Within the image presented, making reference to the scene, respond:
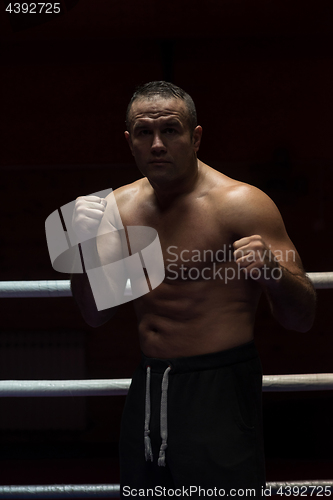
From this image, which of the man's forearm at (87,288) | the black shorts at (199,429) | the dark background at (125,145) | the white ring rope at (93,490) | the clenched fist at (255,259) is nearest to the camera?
the clenched fist at (255,259)

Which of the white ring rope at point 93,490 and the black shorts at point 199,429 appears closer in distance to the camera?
the black shorts at point 199,429

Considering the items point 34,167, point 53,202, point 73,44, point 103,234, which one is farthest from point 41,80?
point 103,234

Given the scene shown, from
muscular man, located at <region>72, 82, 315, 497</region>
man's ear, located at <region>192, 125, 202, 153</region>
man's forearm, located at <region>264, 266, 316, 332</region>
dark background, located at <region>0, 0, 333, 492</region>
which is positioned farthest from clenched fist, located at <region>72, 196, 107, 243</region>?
dark background, located at <region>0, 0, 333, 492</region>

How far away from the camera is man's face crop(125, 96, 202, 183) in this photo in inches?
39.8

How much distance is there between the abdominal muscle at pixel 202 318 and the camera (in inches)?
40.8

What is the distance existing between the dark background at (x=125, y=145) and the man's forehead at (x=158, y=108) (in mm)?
1389

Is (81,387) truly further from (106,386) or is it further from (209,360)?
(209,360)

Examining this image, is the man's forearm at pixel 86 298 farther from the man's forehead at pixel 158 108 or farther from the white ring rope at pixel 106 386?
the man's forehead at pixel 158 108

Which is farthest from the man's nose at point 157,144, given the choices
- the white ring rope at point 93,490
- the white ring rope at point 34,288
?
the white ring rope at point 93,490

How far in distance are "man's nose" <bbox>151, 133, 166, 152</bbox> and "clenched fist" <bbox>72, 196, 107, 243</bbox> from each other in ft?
0.55

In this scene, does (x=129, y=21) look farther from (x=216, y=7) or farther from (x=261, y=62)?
(x=261, y=62)

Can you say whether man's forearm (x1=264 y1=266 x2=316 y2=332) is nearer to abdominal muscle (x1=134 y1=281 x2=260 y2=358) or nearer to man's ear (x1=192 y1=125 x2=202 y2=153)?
abdominal muscle (x1=134 y1=281 x2=260 y2=358)

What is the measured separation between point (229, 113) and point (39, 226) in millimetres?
1247

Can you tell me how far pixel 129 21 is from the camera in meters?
2.27
